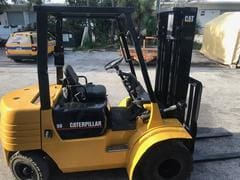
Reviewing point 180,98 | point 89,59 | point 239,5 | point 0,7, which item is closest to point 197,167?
point 180,98

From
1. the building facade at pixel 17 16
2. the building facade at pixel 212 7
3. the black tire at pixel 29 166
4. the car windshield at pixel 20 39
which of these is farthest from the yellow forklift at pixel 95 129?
the building facade at pixel 212 7

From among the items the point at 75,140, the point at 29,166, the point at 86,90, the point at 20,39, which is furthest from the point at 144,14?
the point at 29,166

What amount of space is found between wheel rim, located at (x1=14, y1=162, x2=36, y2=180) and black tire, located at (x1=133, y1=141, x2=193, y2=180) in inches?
51.3

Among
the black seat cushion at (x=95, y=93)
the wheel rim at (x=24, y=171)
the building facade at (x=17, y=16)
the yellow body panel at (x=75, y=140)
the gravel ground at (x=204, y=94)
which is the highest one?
the building facade at (x=17, y=16)

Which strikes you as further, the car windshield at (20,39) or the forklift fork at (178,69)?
the car windshield at (20,39)

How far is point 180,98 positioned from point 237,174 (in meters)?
1.35

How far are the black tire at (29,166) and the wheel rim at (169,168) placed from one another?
145 cm

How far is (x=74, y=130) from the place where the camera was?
337cm

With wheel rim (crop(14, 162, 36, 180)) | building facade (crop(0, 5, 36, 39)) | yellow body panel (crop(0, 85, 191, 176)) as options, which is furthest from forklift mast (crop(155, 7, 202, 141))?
building facade (crop(0, 5, 36, 39))

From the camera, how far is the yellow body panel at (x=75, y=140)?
323 cm

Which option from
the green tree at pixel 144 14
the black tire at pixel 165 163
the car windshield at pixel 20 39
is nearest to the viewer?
the black tire at pixel 165 163

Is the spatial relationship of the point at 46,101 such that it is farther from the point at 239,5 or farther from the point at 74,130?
the point at 239,5

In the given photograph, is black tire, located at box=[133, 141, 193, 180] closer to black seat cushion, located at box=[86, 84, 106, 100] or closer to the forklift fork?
the forklift fork

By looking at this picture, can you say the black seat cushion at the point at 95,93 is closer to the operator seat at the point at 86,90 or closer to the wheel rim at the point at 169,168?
the operator seat at the point at 86,90
